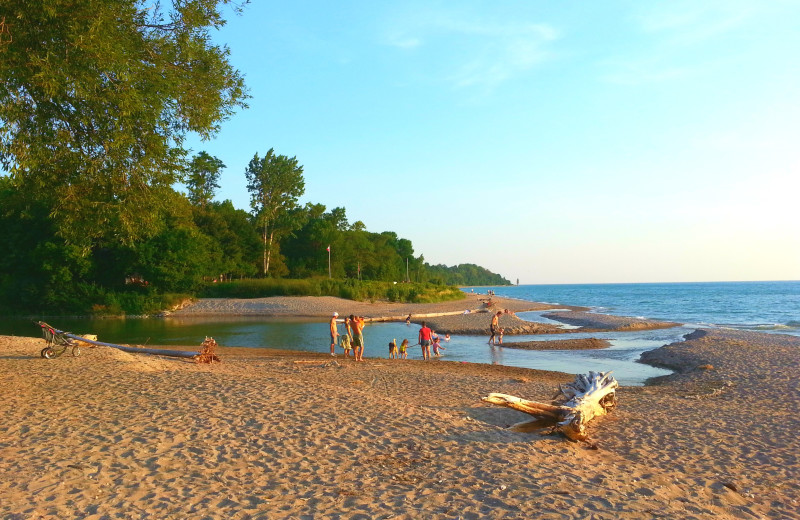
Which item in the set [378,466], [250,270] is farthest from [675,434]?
[250,270]

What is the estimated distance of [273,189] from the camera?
7269 centimetres

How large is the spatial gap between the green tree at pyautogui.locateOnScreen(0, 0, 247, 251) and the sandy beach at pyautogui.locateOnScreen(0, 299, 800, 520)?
382 cm

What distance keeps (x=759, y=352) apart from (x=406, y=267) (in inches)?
3617

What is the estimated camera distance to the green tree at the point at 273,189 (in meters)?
72.4

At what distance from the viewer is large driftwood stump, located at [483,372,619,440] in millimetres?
8922

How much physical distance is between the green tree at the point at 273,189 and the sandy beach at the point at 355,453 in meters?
59.7

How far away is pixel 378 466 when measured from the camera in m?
7.17

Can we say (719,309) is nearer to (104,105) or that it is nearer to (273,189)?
(273,189)

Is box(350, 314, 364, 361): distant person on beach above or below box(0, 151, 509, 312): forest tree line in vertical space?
below

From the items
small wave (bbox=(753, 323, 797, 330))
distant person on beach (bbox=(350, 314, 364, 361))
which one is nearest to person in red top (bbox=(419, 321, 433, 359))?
distant person on beach (bbox=(350, 314, 364, 361))

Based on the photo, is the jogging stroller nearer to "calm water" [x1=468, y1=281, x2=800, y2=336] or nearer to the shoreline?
the shoreline

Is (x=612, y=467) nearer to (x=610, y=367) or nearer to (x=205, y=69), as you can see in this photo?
(x=205, y=69)

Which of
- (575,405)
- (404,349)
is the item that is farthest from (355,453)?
(404,349)

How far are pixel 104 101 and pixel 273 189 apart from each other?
64664 mm
